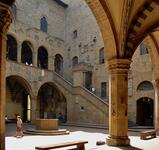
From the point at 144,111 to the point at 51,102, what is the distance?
994cm

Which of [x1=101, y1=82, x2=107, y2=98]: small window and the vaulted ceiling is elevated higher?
the vaulted ceiling

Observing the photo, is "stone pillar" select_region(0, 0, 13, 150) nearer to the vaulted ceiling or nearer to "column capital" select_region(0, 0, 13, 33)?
"column capital" select_region(0, 0, 13, 33)

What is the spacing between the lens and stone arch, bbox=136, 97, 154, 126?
25.5 m

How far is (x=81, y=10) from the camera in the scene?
32250 mm

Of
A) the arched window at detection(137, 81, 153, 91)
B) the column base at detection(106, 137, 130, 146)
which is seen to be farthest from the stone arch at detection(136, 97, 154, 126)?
the column base at detection(106, 137, 130, 146)

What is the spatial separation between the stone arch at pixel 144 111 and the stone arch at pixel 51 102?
7.53 m

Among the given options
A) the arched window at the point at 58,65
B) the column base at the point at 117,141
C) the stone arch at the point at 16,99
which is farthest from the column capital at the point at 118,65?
the arched window at the point at 58,65

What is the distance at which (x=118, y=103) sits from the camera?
1114 cm

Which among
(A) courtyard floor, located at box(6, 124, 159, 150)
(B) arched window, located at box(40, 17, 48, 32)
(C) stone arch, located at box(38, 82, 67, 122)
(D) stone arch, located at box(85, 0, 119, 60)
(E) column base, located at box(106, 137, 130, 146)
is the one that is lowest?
(A) courtyard floor, located at box(6, 124, 159, 150)

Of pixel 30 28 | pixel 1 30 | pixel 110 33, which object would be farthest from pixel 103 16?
pixel 30 28

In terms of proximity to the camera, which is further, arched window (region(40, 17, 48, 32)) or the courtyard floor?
arched window (region(40, 17, 48, 32))

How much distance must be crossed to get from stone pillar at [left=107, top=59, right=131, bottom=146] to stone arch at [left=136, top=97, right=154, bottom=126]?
1442 cm

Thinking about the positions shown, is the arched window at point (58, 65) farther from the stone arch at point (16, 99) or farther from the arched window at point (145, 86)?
the arched window at point (145, 86)

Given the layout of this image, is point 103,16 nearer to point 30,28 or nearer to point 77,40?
point 30,28
